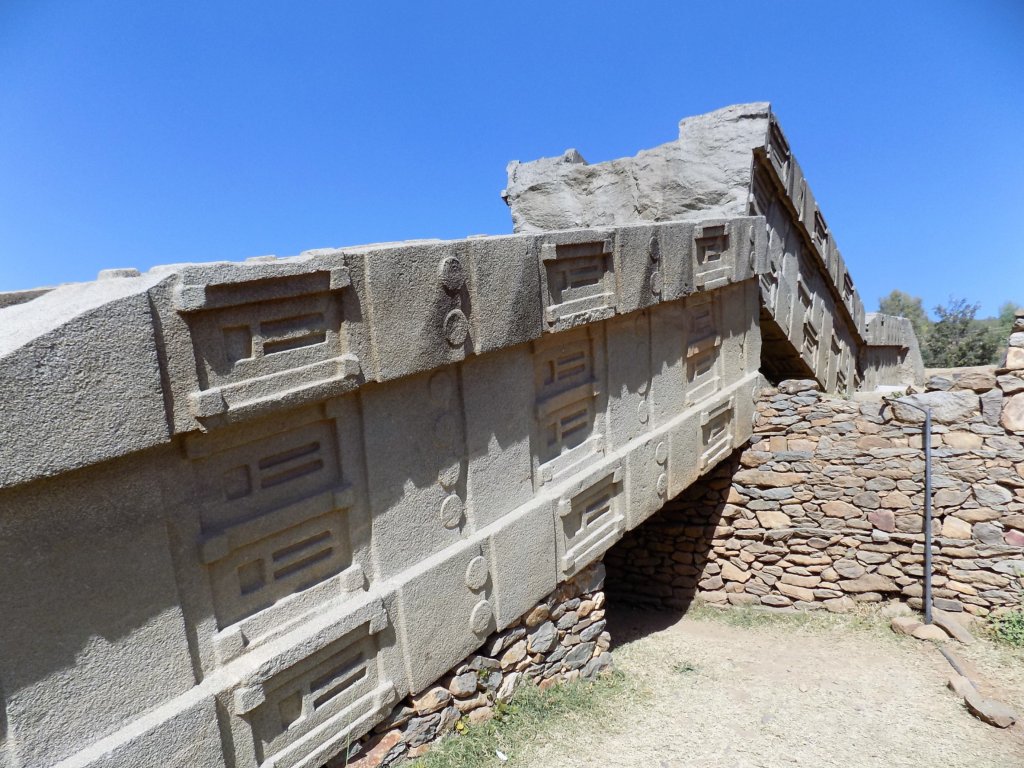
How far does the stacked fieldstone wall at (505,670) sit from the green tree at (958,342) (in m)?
12.5

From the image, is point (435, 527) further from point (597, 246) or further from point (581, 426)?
point (597, 246)

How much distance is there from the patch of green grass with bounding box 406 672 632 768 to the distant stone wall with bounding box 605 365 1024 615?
8.11ft

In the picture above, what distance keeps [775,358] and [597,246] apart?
151 inches

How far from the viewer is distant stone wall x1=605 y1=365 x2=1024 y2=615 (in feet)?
18.7

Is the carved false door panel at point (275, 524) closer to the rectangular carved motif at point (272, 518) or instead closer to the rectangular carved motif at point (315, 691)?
the rectangular carved motif at point (272, 518)

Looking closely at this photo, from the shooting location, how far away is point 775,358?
7.16 meters

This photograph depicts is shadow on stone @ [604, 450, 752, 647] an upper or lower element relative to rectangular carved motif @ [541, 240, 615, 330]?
lower

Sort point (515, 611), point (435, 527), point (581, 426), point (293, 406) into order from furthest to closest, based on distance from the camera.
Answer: point (581, 426), point (515, 611), point (435, 527), point (293, 406)

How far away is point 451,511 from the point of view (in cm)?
329

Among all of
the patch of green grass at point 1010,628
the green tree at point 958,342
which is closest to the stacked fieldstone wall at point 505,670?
the patch of green grass at point 1010,628

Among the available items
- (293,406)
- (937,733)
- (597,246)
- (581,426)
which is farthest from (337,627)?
(937,733)

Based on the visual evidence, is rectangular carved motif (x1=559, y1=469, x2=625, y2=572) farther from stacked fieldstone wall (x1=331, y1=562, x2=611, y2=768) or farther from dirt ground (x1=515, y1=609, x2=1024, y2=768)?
dirt ground (x1=515, y1=609, x2=1024, y2=768)

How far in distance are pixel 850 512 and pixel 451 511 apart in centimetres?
425

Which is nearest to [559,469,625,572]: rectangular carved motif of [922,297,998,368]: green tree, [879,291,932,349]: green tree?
[922,297,998,368]: green tree
